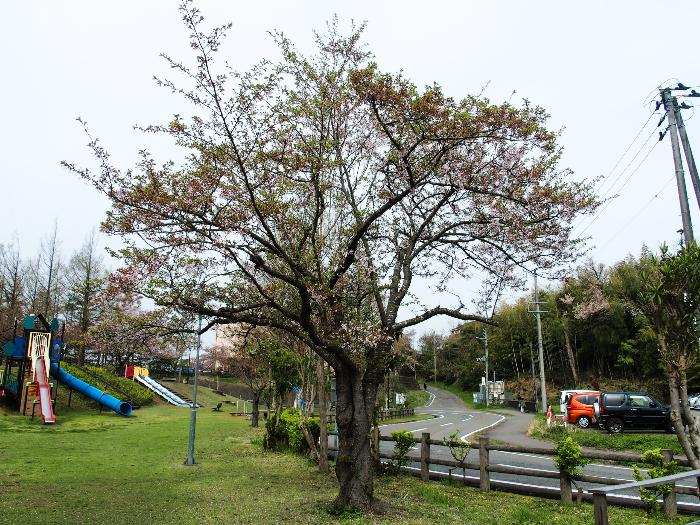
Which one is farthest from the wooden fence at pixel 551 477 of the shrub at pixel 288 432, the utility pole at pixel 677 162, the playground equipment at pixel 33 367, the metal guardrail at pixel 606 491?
the playground equipment at pixel 33 367

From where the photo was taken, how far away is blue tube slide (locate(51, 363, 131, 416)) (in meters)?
26.7

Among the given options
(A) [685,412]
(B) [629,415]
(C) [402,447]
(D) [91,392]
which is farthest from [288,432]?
(D) [91,392]

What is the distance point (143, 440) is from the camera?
17.3 metres

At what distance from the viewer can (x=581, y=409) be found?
21203mm

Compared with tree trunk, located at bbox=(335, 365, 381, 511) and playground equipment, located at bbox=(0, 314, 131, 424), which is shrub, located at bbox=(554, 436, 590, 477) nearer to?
tree trunk, located at bbox=(335, 365, 381, 511)

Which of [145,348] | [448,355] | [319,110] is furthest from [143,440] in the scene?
[448,355]

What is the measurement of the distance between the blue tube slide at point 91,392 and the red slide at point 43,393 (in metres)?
3.00

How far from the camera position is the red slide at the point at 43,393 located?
20.6 metres

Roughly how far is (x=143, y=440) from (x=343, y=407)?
1197cm

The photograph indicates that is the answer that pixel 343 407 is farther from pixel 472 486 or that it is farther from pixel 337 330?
pixel 472 486

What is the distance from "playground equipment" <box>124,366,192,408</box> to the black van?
27.4 metres

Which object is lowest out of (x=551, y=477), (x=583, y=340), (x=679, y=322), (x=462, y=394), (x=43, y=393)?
(x=462, y=394)

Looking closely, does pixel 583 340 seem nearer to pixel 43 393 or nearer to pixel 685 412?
pixel 43 393

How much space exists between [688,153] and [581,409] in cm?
1299
